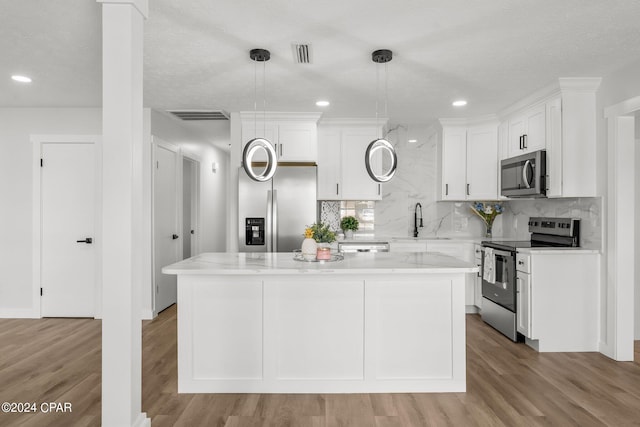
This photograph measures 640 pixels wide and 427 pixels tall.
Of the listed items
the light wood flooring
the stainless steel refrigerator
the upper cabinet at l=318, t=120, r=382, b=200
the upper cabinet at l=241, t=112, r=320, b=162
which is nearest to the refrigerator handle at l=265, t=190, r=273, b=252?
the stainless steel refrigerator

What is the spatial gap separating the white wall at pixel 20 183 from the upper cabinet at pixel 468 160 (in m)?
4.33

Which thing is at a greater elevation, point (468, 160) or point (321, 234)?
point (468, 160)

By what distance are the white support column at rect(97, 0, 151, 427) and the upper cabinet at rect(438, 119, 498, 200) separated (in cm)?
407

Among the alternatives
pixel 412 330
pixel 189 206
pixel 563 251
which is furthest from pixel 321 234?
pixel 189 206

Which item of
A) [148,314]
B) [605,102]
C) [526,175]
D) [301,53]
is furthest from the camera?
[148,314]

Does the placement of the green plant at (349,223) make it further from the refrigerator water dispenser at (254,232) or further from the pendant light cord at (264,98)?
the pendant light cord at (264,98)

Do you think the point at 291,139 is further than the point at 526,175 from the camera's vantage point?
Yes

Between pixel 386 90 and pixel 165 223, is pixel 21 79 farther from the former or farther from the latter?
pixel 386 90

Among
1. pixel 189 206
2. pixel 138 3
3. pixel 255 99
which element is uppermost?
pixel 255 99

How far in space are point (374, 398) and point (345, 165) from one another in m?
3.06

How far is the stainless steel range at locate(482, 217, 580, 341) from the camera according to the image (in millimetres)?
3885

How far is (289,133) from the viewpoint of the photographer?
4746 mm

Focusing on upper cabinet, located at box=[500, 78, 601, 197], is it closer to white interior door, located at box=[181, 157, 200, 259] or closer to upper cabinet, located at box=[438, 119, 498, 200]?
upper cabinet, located at box=[438, 119, 498, 200]

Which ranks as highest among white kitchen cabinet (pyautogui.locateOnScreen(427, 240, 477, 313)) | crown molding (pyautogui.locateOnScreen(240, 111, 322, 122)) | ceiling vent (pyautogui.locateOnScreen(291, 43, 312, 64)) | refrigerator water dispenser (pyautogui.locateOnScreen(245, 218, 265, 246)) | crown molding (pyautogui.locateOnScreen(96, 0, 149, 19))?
ceiling vent (pyautogui.locateOnScreen(291, 43, 312, 64))
